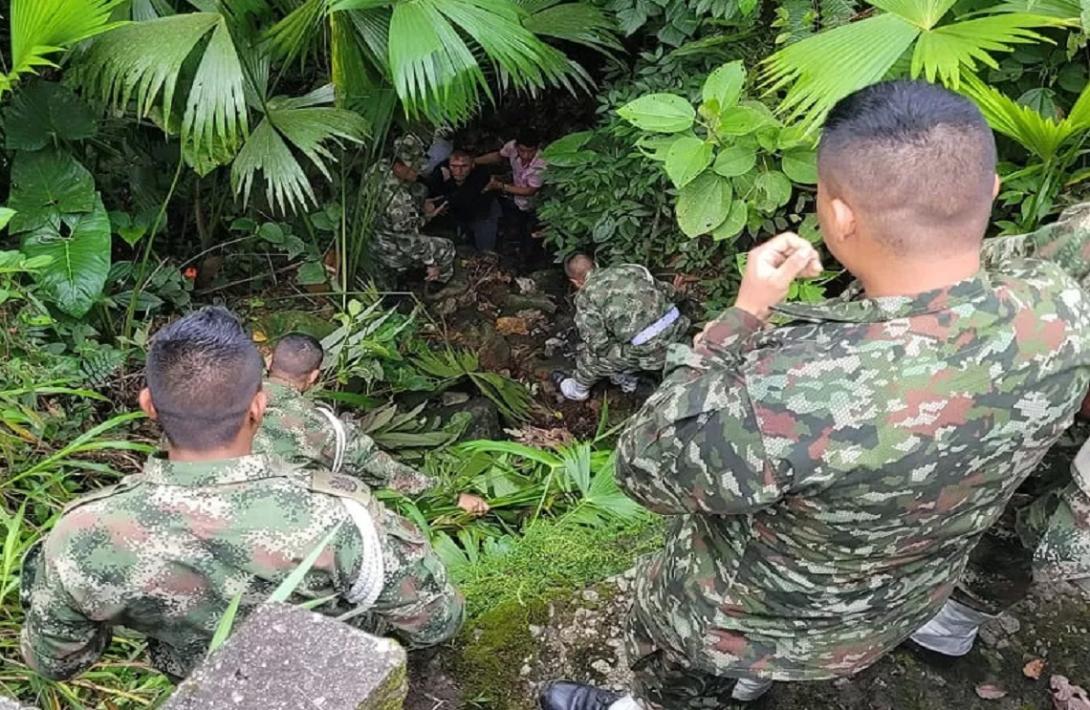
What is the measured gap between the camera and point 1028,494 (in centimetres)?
243

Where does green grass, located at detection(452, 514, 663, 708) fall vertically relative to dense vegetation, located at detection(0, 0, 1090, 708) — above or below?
below

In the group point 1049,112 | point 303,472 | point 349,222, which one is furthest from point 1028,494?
point 349,222

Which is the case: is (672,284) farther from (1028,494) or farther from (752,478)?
(752,478)

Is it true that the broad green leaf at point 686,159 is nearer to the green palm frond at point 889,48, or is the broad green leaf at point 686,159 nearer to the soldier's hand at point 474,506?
the green palm frond at point 889,48

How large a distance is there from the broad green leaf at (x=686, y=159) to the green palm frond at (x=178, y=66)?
1667 mm

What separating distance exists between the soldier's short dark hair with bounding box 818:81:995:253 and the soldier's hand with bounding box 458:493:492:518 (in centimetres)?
228

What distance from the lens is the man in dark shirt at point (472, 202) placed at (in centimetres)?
634

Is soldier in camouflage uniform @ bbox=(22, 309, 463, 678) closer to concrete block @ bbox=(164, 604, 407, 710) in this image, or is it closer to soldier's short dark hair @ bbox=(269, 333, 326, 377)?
concrete block @ bbox=(164, 604, 407, 710)

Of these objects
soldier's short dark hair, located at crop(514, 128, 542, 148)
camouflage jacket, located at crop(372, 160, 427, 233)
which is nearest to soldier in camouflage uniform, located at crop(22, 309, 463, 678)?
camouflage jacket, located at crop(372, 160, 427, 233)

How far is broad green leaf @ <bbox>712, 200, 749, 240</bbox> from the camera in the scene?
3.44 metres

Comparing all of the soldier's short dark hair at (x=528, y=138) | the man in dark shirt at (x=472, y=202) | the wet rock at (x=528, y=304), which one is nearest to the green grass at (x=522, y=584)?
the wet rock at (x=528, y=304)

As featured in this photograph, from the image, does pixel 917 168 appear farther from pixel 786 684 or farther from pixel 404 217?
pixel 404 217

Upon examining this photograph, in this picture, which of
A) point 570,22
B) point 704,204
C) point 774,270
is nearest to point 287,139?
point 570,22

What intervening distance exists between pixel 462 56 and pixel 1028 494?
8.08 feet
